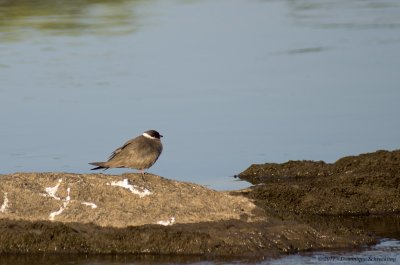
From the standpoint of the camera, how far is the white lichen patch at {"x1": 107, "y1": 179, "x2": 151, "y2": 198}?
11641 millimetres

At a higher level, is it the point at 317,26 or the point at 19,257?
the point at 317,26

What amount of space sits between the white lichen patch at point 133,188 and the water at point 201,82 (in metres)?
1.52

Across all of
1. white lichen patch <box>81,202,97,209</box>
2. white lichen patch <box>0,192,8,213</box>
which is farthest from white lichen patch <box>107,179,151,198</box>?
white lichen patch <box>0,192,8,213</box>

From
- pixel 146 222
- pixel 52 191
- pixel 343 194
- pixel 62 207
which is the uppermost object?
pixel 52 191

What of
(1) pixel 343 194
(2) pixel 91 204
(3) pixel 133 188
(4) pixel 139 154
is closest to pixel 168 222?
(3) pixel 133 188

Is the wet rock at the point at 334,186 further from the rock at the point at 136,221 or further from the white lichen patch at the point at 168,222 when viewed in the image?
the white lichen patch at the point at 168,222

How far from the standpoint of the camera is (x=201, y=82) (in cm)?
1992

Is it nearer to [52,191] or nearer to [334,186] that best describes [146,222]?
[52,191]

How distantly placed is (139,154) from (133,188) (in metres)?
0.86

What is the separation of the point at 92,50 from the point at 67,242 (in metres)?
12.6

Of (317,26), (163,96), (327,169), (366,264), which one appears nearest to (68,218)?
(366,264)

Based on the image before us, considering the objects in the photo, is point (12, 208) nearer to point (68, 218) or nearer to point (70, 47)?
point (68, 218)

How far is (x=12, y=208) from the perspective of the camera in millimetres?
11641

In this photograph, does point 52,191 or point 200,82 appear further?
point 200,82
